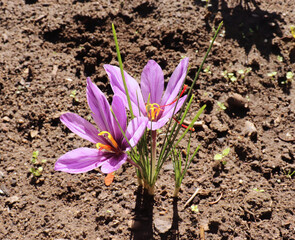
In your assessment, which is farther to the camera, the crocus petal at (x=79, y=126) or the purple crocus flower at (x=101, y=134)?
the crocus petal at (x=79, y=126)

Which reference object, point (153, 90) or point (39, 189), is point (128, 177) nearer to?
point (39, 189)

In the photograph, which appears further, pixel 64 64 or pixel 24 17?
pixel 24 17

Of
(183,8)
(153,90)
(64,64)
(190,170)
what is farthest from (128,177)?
(183,8)

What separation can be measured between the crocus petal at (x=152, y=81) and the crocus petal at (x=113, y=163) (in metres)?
0.30

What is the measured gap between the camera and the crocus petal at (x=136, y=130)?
43.8 inches

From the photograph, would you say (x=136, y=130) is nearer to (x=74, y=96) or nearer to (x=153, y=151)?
(x=153, y=151)

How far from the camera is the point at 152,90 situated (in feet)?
4.58

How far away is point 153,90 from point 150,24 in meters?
1.30

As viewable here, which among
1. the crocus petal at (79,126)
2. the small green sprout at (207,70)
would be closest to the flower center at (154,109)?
the crocus petal at (79,126)

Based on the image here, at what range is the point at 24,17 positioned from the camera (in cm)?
256

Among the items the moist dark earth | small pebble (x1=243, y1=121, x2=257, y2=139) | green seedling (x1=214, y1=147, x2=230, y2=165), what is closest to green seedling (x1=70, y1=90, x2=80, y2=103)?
the moist dark earth

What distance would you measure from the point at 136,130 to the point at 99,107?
21 centimetres

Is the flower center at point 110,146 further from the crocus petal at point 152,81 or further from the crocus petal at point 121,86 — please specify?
the crocus petal at point 152,81

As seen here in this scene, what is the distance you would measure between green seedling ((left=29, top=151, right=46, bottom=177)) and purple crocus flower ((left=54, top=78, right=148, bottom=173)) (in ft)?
2.23
